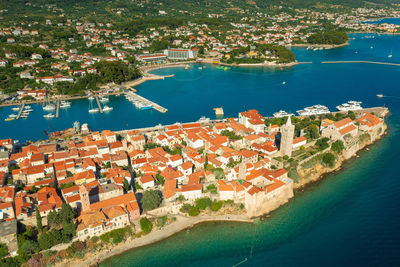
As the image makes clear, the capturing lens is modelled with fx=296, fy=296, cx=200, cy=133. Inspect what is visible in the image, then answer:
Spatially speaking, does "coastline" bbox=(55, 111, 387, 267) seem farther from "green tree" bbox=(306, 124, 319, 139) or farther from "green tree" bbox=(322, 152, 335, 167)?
"green tree" bbox=(306, 124, 319, 139)

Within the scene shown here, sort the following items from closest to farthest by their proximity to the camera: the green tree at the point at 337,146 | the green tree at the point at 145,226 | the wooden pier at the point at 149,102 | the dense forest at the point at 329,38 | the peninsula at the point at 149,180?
the peninsula at the point at 149,180, the green tree at the point at 145,226, the green tree at the point at 337,146, the wooden pier at the point at 149,102, the dense forest at the point at 329,38

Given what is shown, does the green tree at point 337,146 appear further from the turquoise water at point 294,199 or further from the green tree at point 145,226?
the green tree at point 145,226

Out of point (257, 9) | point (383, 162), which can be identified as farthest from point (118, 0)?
point (383, 162)

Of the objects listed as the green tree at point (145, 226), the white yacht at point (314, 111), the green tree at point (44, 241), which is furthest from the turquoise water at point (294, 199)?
the green tree at point (44, 241)

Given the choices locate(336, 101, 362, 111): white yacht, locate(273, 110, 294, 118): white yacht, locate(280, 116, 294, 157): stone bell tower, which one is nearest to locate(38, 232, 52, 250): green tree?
locate(280, 116, 294, 157): stone bell tower

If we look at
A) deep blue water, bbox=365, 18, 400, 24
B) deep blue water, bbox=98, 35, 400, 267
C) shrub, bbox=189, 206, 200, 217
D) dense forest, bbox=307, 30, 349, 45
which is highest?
deep blue water, bbox=365, 18, 400, 24

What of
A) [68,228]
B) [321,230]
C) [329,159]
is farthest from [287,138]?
[68,228]

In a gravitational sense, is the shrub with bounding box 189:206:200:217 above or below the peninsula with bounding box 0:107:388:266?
below
